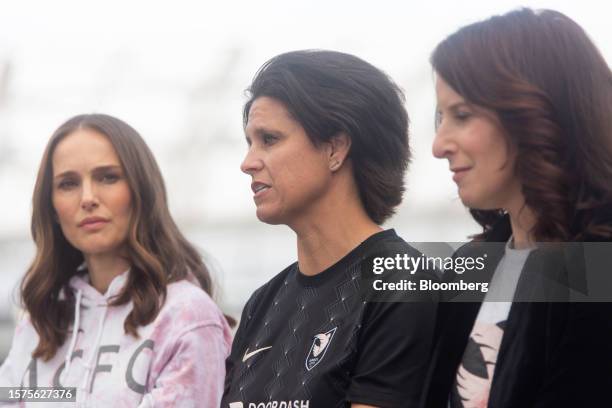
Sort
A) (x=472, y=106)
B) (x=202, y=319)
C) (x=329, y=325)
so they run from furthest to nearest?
(x=202, y=319)
(x=329, y=325)
(x=472, y=106)

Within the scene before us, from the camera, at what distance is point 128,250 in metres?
3.71

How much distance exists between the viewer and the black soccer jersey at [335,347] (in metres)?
2.58

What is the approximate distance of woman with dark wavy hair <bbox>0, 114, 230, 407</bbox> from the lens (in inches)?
134

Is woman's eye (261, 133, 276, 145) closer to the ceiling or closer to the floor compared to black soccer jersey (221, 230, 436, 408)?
closer to the ceiling

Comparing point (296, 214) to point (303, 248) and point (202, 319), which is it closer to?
point (303, 248)

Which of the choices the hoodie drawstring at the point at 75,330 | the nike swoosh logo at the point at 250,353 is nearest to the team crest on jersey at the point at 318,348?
the nike swoosh logo at the point at 250,353

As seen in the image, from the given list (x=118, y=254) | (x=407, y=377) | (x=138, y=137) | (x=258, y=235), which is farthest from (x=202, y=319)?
(x=258, y=235)

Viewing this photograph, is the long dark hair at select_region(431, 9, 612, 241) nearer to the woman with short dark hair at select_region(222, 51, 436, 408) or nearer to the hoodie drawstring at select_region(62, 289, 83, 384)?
the woman with short dark hair at select_region(222, 51, 436, 408)

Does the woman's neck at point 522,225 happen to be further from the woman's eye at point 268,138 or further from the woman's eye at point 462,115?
the woman's eye at point 268,138

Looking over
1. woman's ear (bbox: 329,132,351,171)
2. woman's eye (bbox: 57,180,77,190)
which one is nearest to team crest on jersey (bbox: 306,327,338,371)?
woman's ear (bbox: 329,132,351,171)

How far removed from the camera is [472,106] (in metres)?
2.35

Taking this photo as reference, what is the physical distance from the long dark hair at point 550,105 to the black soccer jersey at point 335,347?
0.50 metres

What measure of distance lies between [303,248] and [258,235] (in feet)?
26.0

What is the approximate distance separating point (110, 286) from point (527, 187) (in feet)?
6.07
